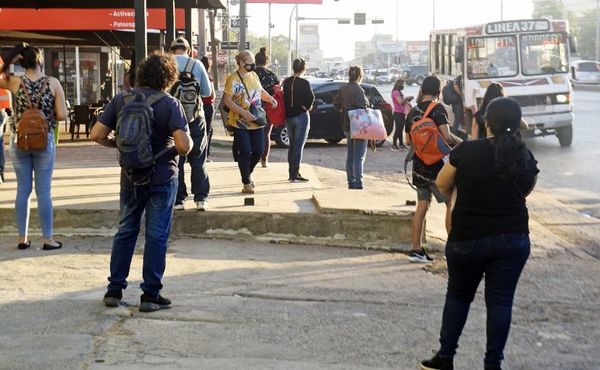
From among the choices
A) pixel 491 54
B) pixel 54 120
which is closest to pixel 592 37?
pixel 491 54

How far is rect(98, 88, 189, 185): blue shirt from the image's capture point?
20.7ft

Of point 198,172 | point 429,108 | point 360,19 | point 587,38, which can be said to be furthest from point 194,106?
point 587,38

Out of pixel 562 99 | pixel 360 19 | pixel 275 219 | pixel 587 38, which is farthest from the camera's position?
pixel 587 38

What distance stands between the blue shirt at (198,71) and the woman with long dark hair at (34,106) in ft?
4.36

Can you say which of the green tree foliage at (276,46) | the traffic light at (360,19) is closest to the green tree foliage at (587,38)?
the traffic light at (360,19)

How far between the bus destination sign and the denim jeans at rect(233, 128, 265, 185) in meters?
13.1

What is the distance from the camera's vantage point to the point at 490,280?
5.19 m

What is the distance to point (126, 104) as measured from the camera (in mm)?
6285

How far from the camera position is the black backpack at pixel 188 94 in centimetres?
872

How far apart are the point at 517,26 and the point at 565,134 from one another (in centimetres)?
276

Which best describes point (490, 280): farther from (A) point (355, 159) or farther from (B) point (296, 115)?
(B) point (296, 115)

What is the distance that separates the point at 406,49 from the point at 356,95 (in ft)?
526

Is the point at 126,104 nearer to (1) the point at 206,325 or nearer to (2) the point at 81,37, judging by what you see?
(1) the point at 206,325

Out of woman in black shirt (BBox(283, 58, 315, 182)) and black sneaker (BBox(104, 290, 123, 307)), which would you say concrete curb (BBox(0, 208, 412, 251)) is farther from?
woman in black shirt (BBox(283, 58, 315, 182))
